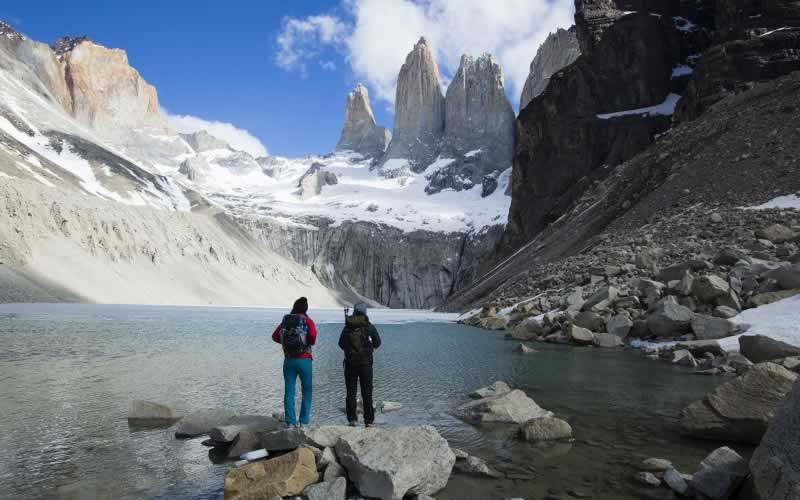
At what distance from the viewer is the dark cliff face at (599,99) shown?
7269 cm

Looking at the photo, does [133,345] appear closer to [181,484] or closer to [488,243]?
[181,484]

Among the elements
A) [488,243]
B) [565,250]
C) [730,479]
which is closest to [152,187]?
[488,243]

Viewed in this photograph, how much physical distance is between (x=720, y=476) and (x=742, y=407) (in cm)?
270

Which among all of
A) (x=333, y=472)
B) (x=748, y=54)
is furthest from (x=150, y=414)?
(x=748, y=54)

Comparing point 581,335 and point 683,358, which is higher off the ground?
point 581,335

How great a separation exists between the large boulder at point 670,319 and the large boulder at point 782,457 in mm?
15669

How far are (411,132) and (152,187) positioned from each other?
366ft

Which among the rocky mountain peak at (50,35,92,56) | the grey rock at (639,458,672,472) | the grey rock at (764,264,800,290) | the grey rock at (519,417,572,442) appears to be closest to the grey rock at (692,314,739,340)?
the grey rock at (764,264,800,290)

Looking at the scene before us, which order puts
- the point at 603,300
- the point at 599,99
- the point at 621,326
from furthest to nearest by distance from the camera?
the point at 599,99 → the point at 603,300 → the point at 621,326

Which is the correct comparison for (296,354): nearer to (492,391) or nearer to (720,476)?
(492,391)

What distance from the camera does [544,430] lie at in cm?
919

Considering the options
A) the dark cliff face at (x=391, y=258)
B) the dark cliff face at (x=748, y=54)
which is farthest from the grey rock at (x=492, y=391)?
the dark cliff face at (x=391, y=258)

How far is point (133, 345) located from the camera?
22828mm

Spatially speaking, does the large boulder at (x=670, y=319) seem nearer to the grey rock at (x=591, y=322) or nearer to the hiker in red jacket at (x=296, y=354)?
the grey rock at (x=591, y=322)
